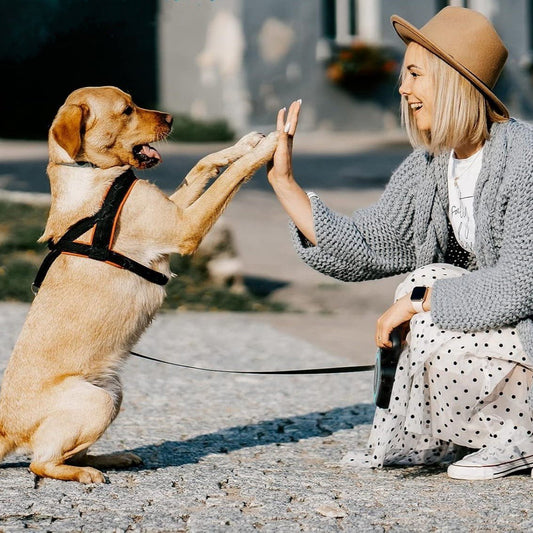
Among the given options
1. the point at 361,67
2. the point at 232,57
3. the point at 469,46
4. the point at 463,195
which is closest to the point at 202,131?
the point at 232,57

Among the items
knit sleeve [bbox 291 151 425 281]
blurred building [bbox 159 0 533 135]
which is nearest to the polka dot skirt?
knit sleeve [bbox 291 151 425 281]

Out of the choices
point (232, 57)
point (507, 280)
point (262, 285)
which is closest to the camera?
point (507, 280)

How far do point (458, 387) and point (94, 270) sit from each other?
152 centimetres

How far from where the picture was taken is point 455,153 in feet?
13.3

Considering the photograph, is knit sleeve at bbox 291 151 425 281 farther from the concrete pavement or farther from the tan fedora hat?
the concrete pavement

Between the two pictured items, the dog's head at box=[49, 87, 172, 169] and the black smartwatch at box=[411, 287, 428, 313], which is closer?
the black smartwatch at box=[411, 287, 428, 313]

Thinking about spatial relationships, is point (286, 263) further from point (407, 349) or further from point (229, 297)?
point (407, 349)

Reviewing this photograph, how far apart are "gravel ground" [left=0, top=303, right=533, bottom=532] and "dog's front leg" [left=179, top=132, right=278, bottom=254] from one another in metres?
0.97

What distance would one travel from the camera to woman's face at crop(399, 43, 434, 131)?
3.83 meters

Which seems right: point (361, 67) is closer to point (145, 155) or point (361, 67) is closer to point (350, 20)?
point (350, 20)

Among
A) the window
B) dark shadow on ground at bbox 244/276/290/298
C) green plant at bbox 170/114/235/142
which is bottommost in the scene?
dark shadow on ground at bbox 244/276/290/298

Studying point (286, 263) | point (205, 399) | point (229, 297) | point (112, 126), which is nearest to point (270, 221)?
point (286, 263)

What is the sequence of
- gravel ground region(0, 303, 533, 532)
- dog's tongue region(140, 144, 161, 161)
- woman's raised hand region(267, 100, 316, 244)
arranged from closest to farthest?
gravel ground region(0, 303, 533, 532), woman's raised hand region(267, 100, 316, 244), dog's tongue region(140, 144, 161, 161)

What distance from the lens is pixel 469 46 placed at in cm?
375
